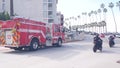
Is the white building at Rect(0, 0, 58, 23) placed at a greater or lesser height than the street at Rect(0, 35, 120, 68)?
greater

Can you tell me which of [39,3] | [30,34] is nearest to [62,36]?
[30,34]

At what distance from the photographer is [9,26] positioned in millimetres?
21609

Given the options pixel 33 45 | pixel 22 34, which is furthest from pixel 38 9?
pixel 22 34

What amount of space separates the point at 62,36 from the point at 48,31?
11.8ft

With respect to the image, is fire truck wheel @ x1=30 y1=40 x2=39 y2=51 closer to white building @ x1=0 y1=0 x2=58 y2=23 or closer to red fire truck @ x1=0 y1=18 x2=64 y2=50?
red fire truck @ x1=0 y1=18 x2=64 y2=50

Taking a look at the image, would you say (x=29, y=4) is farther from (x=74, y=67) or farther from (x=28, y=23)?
(x=74, y=67)

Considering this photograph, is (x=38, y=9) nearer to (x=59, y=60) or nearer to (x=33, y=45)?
(x=33, y=45)

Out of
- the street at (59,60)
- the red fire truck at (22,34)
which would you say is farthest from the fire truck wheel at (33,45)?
the street at (59,60)

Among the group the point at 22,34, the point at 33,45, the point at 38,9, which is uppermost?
the point at 38,9

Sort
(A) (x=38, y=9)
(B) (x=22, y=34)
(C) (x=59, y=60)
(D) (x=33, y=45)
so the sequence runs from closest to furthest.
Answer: (C) (x=59, y=60)
(B) (x=22, y=34)
(D) (x=33, y=45)
(A) (x=38, y=9)

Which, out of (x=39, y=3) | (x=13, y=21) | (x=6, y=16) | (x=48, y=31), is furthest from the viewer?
(x=39, y=3)

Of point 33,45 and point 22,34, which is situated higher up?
point 22,34

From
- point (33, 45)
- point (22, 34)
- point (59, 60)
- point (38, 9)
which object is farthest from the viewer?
point (38, 9)

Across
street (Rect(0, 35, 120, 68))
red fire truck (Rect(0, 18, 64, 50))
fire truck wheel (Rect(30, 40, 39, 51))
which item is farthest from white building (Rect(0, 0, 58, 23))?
street (Rect(0, 35, 120, 68))
